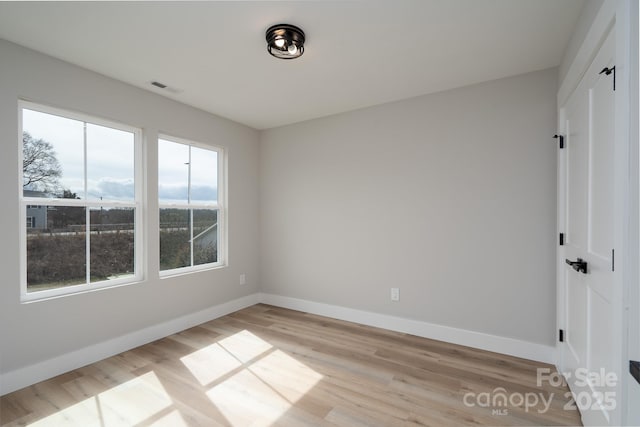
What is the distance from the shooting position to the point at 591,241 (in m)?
1.74

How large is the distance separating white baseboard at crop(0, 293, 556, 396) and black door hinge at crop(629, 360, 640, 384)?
6.06 ft

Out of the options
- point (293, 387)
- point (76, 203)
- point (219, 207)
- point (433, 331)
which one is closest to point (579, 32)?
point (433, 331)

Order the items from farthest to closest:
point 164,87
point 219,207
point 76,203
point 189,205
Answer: point 219,207 < point 189,205 < point 164,87 < point 76,203

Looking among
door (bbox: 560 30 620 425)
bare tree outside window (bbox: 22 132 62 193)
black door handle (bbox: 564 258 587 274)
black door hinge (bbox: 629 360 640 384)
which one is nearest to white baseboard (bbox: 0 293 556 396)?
door (bbox: 560 30 620 425)

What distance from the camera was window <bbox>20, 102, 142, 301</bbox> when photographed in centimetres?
242

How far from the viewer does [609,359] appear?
Result: 146 centimetres

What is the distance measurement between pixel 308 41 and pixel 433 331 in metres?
3.03

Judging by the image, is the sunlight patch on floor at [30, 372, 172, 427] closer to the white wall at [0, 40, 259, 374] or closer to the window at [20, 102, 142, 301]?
the white wall at [0, 40, 259, 374]

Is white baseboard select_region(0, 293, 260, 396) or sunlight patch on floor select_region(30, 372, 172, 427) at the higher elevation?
white baseboard select_region(0, 293, 260, 396)

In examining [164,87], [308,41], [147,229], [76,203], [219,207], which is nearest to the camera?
[308,41]

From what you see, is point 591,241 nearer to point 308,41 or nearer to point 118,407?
point 308,41

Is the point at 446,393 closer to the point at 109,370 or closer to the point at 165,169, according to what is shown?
the point at 109,370

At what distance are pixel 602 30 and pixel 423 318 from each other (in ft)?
8.95

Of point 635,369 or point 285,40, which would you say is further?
point 285,40
